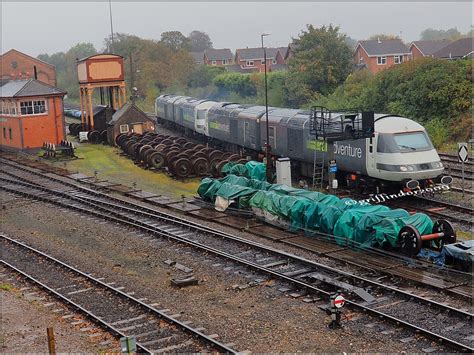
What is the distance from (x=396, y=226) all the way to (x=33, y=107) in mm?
32402

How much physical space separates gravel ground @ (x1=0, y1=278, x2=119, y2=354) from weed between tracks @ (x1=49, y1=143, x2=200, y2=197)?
517 inches

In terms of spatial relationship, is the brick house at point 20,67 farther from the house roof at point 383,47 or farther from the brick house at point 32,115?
the house roof at point 383,47

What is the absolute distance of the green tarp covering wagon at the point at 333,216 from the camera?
54.3 ft

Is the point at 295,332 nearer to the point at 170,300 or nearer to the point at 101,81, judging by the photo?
the point at 170,300

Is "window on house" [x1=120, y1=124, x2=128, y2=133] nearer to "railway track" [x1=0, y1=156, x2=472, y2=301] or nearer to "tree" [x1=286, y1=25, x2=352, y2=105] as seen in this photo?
"tree" [x1=286, y1=25, x2=352, y2=105]

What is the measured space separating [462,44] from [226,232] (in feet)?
203

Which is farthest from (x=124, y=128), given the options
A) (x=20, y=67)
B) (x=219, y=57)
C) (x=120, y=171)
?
(x=219, y=57)

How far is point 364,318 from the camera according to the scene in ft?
42.2

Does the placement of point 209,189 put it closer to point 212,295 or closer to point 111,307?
point 212,295

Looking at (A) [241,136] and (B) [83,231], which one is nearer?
(B) [83,231]

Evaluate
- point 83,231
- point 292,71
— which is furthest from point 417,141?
point 292,71

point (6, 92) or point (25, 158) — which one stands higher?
point (6, 92)

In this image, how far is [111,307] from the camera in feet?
47.3

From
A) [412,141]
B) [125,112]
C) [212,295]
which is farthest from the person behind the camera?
[125,112]
